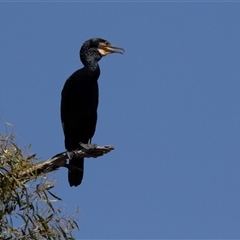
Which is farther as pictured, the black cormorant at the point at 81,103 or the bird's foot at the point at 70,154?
the black cormorant at the point at 81,103

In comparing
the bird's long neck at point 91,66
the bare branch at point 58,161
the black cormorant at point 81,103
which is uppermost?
the bird's long neck at point 91,66

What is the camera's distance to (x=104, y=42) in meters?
6.21

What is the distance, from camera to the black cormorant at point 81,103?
590 centimetres

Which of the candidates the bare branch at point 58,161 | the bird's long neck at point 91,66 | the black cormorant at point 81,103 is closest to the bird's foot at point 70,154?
the bare branch at point 58,161

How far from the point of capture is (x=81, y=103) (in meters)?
5.91

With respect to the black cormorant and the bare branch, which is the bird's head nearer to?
the black cormorant

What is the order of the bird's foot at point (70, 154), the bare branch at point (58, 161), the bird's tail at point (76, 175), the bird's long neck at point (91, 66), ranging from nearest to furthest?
the bare branch at point (58, 161) < the bird's foot at point (70, 154) < the bird's tail at point (76, 175) < the bird's long neck at point (91, 66)

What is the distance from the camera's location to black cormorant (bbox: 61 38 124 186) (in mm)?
5902

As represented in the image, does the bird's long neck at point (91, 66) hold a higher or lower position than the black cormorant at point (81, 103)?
higher

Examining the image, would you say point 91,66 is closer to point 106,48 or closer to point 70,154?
point 106,48

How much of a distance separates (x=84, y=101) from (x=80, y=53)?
420mm

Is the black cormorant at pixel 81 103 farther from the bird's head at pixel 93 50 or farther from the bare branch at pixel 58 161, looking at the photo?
the bare branch at pixel 58 161

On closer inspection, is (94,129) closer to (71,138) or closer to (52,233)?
(71,138)

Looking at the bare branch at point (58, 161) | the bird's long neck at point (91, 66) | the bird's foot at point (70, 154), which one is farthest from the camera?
the bird's long neck at point (91, 66)
